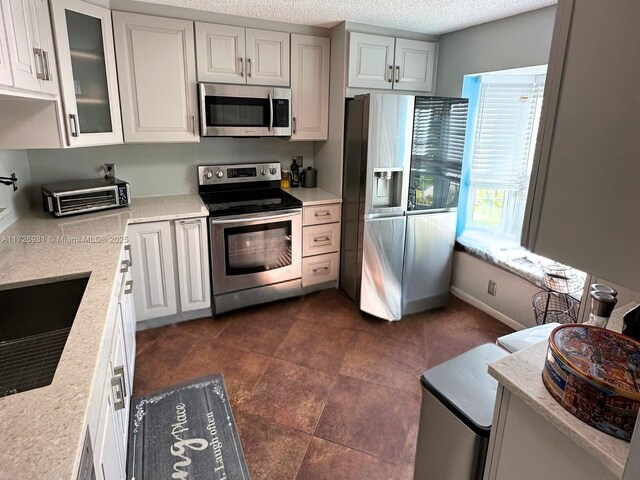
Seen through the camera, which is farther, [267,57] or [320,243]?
[320,243]

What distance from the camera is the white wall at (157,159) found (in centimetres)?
283

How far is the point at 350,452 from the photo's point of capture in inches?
75.4

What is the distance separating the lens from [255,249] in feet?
10.2

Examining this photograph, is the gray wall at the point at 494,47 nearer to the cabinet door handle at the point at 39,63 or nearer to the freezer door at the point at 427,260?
the freezer door at the point at 427,260

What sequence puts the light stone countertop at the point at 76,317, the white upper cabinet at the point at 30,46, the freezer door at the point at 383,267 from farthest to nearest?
A: 1. the freezer door at the point at 383,267
2. the white upper cabinet at the point at 30,46
3. the light stone countertop at the point at 76,317

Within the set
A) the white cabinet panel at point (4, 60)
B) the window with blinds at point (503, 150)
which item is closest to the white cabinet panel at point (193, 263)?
the white cabinet panel at point (4, 60)

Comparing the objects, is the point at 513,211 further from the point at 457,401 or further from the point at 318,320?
the point at 457,401

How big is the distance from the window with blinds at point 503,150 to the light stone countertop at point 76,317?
2321mm

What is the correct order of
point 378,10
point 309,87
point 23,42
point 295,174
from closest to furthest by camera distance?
point 23,42
point 378,10
point 309,87
point 295,174

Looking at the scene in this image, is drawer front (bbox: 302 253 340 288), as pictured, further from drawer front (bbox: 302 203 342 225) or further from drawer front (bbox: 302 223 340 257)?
drawer front (bbox: 302 203 342 225)

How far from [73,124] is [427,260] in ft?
8.73

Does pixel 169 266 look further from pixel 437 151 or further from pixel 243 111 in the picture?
pixel 437 151

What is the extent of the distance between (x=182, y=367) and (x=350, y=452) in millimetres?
1216

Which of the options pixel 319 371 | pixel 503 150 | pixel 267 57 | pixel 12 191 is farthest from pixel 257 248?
pixel 503 150
